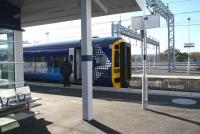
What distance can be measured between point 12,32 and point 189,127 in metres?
6.19

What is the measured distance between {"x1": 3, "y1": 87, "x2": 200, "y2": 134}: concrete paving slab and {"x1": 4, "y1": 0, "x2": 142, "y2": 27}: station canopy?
355 centimetres

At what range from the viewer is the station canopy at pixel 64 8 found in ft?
29.9

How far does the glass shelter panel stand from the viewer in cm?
841

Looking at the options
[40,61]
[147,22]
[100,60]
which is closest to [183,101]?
[147,22]

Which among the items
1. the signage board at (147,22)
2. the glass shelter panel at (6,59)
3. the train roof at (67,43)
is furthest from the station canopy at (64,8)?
the train roof at (67,43)

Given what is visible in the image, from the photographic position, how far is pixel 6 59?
342 inches

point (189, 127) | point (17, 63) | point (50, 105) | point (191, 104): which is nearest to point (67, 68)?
point (50, 105)

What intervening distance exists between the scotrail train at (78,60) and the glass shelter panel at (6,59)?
22.1 ft

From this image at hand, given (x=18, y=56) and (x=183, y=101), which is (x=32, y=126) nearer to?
(x=18, y=56)

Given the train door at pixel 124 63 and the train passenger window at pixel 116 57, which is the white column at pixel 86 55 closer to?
the train passenger window at pixel 116 57

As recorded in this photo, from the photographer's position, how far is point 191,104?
32.3ft

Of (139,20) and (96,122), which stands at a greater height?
(139,20)

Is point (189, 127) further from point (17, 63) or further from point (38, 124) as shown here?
point (17, 63)

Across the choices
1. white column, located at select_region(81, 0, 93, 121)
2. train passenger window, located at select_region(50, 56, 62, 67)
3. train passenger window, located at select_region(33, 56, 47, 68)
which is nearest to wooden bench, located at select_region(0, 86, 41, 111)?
white column, located at select_region(81, 0, 93, 121)
